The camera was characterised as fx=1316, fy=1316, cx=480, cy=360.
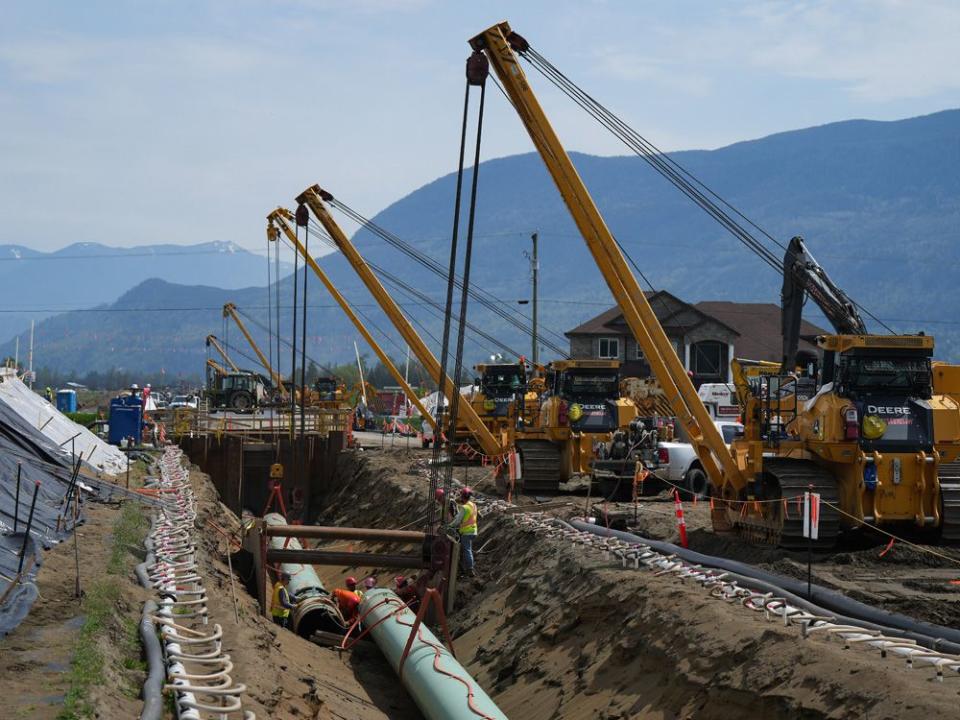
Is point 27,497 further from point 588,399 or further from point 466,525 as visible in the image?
point 588,399

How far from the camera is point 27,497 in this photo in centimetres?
1983

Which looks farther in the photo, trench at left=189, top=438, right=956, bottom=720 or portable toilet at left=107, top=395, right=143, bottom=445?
portable toilet at left=107, top=395, right=143, bottom=445

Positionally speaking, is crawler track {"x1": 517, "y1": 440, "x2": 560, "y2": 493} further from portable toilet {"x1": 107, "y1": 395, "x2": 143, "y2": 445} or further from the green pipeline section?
portable toilet {"x1": 107, "y1": 395, "x2": 143, "y2": 445}

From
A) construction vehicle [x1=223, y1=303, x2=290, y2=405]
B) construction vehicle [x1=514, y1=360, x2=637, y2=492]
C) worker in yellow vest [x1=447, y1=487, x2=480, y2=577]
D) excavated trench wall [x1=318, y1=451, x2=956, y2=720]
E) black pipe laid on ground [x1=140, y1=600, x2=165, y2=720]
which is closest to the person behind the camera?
black pipe laid on ground [x1=140, y1=600, x2=165, y2=720]

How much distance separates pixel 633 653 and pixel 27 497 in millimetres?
9721

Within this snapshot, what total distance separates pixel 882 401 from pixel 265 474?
29.7m

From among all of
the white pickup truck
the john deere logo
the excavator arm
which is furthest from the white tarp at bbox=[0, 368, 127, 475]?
the john deere logo

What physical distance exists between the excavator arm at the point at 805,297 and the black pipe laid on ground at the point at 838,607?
4994 millimetres

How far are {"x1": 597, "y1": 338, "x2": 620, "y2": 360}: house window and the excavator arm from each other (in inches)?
2415

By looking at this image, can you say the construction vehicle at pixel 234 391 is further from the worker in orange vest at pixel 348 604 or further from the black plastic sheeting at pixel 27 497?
the worker in orange vest at pixel 348 604

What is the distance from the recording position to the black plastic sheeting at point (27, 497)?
545 inches

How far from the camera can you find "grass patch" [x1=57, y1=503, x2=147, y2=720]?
34.4 feet

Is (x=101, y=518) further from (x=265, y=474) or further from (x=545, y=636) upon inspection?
(x=265, y=474)

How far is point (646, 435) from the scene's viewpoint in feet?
101
